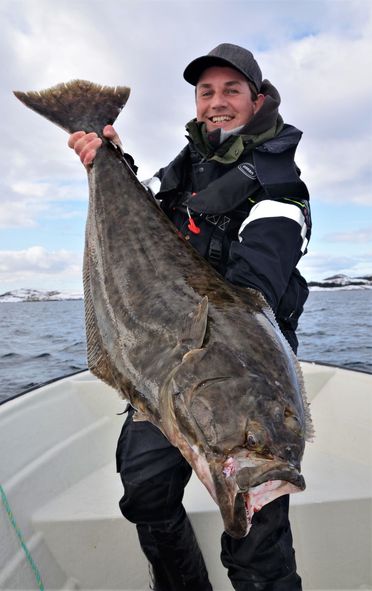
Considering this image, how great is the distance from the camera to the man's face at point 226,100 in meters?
3.13

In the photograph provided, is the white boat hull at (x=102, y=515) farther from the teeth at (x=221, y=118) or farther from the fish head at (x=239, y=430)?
the teeth at (x=221, y=118)

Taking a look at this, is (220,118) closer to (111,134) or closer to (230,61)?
(230,61)

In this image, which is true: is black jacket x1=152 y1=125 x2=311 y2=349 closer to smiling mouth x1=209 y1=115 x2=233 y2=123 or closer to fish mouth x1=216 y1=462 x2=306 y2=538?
smiling mouth x1=209 y1=115 x2=233 y2=123

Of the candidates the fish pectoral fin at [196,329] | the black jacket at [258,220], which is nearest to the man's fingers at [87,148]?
the black jacket at [258,220]

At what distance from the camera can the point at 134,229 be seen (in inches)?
108

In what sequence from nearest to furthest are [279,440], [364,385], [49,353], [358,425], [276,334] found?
[279,440]
[276,334]
[358,425]
[364,385]
[49,353]

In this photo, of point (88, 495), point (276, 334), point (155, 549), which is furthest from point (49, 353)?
point (276, 334)

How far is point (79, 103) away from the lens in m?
3.33

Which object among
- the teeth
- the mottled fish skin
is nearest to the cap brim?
the teeth

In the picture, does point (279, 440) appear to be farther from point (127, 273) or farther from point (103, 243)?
point (103, 243)

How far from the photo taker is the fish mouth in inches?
Result: 63.2

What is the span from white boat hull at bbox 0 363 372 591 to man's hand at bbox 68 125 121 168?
2458 millimetres

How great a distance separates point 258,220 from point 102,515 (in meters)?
2.53

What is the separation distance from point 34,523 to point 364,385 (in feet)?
11.2
